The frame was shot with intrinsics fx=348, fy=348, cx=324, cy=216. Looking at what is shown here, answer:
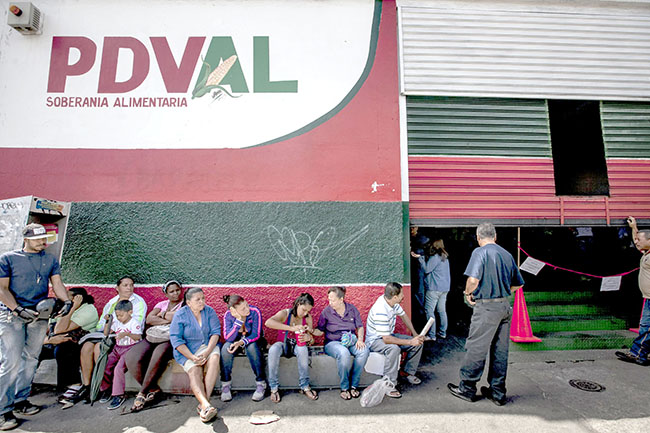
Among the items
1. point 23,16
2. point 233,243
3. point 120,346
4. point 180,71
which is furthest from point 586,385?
point 23,16

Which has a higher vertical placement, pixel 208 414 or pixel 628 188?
pixel 628 188

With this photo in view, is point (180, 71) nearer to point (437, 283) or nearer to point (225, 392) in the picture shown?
point (225, 392)

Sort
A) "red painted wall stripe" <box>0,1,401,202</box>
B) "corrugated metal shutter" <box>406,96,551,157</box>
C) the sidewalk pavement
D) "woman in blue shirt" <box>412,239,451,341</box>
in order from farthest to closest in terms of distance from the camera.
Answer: "woman in blue shirt" <box>412,239,451,341</box> → "corrugated metal shutter" <box>406,96,551,157</box> → "red painted wall stripe" <box>0,1,401,202</box> → the sidewalk pavement

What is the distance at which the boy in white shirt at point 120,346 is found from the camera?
3.73 meters

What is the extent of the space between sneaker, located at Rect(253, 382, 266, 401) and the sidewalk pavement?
0.06 meters

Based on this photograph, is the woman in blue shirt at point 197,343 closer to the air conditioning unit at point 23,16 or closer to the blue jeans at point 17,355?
the blue jeans at point 17,355

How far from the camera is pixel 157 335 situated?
3.93 metres

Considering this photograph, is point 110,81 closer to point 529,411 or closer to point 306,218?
point 306,218

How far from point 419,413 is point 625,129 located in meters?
5.12

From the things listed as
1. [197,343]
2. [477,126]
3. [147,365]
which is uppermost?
[477,126]

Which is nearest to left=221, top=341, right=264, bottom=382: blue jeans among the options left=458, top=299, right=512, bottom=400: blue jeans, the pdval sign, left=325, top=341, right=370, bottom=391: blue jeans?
left=325, top=341, right=370, bottom=391: blue jeans

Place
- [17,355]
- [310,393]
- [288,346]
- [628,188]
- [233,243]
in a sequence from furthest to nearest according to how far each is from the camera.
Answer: [628,188] → [233,243] → [288,346] → [310,393] → [17,355]

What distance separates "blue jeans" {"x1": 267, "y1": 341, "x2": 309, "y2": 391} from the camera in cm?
383

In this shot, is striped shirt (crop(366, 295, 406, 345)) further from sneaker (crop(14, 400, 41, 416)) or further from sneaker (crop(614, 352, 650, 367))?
sneaker (crop(14, 400, 41, 416))
